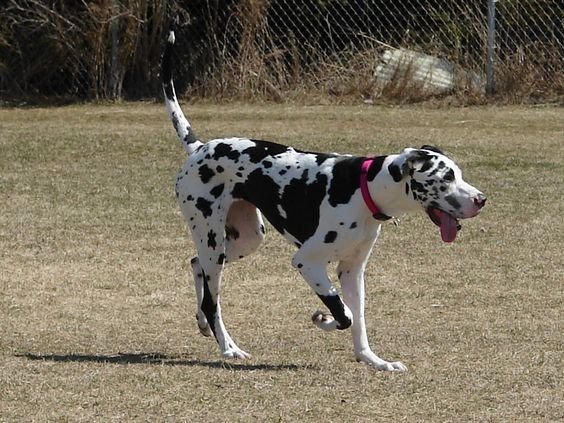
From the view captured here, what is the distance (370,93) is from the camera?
1570 cm

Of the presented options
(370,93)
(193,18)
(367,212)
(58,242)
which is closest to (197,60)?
(193,18)

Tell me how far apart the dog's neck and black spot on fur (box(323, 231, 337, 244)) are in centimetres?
23

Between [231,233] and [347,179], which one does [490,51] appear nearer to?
[231,233]

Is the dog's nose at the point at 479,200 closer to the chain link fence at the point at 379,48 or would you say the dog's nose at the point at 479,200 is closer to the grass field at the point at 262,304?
the grass field at the point at 262,304

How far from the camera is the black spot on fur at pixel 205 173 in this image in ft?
21.3

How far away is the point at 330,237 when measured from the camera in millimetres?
6090

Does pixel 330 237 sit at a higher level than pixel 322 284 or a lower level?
higher

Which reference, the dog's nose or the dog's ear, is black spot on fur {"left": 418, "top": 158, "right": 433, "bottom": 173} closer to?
the dog's ear

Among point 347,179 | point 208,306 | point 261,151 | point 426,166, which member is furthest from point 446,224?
point 208,306

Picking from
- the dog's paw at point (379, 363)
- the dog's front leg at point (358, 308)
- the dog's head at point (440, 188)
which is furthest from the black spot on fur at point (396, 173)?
the dog's paw at point (379, 363)

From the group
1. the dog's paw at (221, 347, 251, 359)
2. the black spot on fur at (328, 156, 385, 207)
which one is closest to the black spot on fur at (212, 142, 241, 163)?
the black spot on fur at (328, 156, 385, 207)

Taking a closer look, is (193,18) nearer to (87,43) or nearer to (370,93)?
(87,43)

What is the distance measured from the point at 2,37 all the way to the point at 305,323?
9700 mm

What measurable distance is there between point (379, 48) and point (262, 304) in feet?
28.3
